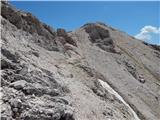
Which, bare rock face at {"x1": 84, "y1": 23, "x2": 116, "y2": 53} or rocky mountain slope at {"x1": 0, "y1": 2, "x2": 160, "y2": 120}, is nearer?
rocky mountain slope at {"x1": 0, "y1": 2, "x2": 160, "y2": 120}

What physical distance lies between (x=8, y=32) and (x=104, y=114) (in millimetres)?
7810

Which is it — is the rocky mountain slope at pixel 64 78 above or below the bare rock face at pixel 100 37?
below

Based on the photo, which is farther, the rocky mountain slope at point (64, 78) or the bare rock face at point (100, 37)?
the bare rock face at point (100, 37)

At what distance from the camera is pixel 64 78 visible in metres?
18.8

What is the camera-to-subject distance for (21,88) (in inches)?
475

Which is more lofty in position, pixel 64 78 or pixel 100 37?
pixel 100 37

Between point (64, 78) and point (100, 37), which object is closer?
point (64, 78)

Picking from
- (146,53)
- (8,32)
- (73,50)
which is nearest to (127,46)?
(146,53)

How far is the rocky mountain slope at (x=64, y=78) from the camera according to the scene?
11812 mm

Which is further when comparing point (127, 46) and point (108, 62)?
point (127, 46)

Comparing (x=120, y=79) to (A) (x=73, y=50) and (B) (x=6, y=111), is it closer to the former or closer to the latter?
(A) (x=73, y=50)

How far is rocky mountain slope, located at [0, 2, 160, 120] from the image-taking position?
38.8 feet

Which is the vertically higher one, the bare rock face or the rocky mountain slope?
the bare rock face

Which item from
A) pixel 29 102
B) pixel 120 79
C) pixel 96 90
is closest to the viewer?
pixel 29 102
